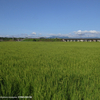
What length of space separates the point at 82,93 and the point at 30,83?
0.94m

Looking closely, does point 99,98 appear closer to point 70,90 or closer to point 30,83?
point 70,90

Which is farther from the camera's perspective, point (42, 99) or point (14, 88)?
point (14, 88)

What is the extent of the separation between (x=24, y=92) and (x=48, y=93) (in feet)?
1.26

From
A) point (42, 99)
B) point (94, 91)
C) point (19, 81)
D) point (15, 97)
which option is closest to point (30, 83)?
point (19, 81)

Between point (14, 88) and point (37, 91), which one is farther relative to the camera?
point (14, 88)

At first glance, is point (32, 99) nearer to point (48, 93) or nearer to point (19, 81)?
point (48, 93)

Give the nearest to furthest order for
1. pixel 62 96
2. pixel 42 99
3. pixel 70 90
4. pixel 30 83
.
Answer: pixel 42 99, pixel 62 96, pixel 70 90, pixel 30 83

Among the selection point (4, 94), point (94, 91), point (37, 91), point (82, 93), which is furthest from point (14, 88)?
point (94, 91)

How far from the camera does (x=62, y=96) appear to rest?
165 cm

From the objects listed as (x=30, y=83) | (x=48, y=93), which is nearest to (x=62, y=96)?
(x=48, y=93)

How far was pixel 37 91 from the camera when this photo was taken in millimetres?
1737

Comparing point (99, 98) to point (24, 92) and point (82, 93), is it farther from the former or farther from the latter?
point (24, 92)

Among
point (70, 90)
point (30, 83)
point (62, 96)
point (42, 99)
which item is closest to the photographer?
point (42, 99)

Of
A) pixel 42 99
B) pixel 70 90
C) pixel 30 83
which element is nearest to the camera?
pixel 42 99
